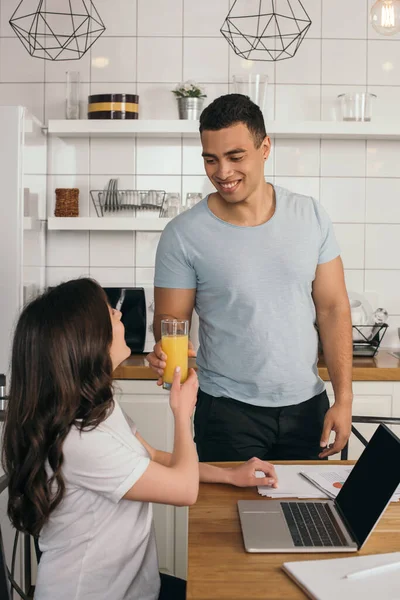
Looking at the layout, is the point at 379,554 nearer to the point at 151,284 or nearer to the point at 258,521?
the point at 258,521

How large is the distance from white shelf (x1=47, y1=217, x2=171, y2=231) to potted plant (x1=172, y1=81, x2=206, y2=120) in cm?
45

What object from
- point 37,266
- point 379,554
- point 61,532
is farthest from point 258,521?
point 37,266

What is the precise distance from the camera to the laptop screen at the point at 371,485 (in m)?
1.26

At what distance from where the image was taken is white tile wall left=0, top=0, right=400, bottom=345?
3.41 meters

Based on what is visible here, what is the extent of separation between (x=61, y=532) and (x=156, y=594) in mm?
238

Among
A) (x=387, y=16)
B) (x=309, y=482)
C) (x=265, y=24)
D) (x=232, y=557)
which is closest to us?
(x=232, y=557)

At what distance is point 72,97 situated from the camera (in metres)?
3.31

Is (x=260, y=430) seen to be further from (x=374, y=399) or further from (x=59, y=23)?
(x=59, y=23)

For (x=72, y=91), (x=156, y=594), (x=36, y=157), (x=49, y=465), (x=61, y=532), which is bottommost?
(x=156, y=594)

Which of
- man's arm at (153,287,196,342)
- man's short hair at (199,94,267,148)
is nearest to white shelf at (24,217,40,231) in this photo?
man's arm at (153,287,196,342)

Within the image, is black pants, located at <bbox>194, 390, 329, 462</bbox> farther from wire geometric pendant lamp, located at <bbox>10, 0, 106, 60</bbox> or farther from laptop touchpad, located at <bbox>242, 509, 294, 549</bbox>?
wire geometric pendant lamp, located at <bbox>10, 0, 106, 60</bbox>

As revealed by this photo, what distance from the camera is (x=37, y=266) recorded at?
328 centimetres

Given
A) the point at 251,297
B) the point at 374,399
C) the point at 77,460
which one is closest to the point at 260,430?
the point at 251,297

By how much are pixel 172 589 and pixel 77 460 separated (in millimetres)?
447
